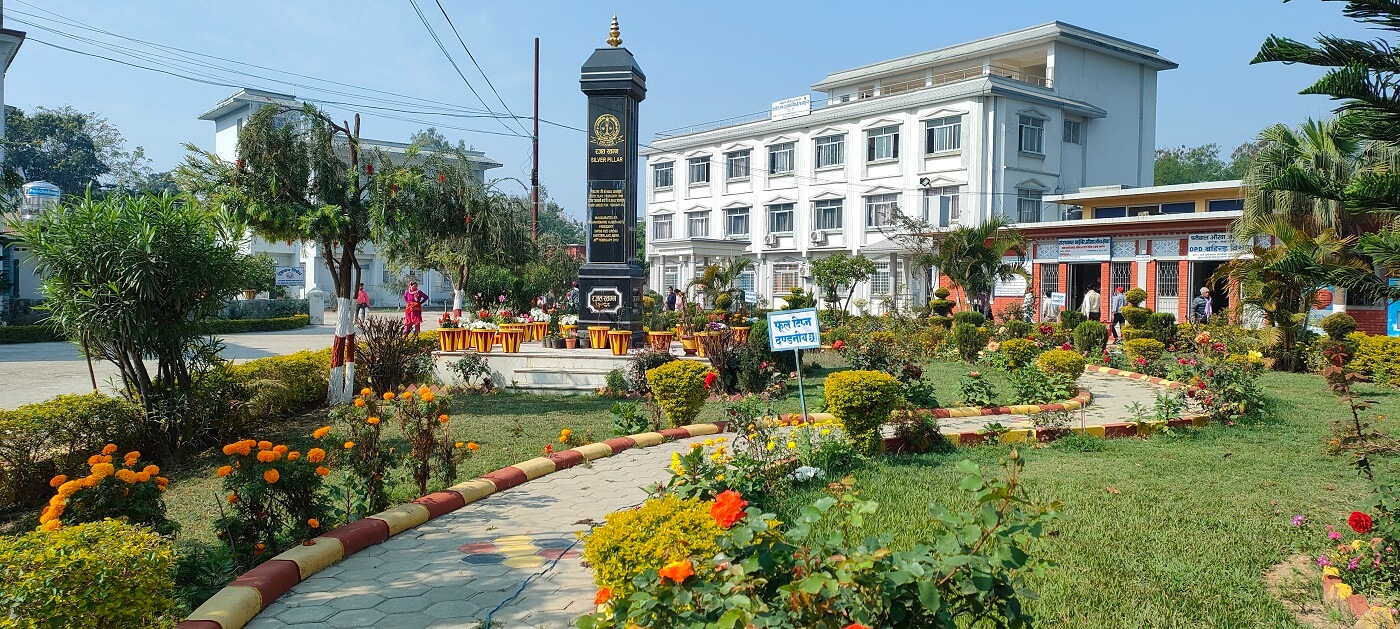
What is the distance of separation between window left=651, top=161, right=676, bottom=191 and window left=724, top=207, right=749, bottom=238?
4.87 meters

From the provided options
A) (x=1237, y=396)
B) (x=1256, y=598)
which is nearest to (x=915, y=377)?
(x=1237, y=396)

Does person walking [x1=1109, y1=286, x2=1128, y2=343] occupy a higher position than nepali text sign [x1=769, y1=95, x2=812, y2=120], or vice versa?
nepali text sign [x1=769, y1=95, x2=812, y2=120]

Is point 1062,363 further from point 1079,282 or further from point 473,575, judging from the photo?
point 1079,282

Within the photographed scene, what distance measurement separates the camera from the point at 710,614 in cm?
247

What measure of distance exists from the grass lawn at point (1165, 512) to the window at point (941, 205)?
26.9m

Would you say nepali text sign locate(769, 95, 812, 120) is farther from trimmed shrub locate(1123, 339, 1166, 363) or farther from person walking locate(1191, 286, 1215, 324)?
trimmed shrub locate(1123, 339, 1166, 363)

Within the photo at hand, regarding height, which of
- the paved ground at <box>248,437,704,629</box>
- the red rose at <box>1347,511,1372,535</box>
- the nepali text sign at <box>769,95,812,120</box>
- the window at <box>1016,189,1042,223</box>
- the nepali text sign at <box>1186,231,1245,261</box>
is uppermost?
the nepali text sign at <box>769,95,812,120</box>

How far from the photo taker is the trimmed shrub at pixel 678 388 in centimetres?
903

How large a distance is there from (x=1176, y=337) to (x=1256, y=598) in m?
16.6

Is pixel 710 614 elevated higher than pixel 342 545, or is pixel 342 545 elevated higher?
pixel 710 614

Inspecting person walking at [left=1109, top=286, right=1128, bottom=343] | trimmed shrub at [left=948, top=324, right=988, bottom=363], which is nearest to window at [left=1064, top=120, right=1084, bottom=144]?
person walking at [left=1109, top=286, right=1128, bottom=343]

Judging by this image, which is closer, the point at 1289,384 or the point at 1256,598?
the point at 1256,598

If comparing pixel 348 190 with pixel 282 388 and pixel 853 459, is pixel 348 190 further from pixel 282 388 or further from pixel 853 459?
pixel 853 459

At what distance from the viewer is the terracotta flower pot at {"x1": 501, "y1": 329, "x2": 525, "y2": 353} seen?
555 inches
